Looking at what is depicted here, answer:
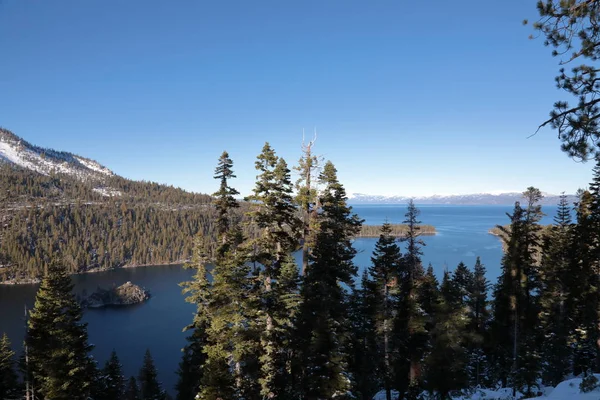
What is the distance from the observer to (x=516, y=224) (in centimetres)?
3003

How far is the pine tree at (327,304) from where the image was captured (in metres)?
16.4

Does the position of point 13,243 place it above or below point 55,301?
below

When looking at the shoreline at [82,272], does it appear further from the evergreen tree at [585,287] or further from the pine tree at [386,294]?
the evergreen tree at [585,287]

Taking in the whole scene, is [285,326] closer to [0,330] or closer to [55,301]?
[55,301]

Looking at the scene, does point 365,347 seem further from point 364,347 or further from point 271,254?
point 271,254

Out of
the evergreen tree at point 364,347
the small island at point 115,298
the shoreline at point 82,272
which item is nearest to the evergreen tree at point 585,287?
the evergreen tree at point 364,347

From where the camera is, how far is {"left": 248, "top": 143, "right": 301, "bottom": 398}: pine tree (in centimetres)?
1812

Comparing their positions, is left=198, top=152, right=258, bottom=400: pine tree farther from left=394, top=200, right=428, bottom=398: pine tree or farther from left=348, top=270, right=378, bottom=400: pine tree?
left=394, top=200, right=428, bottom=398: pine tree

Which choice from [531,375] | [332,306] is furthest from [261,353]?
[531,375]

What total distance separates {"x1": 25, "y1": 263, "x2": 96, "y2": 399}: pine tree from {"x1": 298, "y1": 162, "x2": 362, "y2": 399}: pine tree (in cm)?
1653

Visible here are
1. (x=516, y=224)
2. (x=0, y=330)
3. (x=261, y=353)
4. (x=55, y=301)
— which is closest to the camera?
(x=261, y=353)

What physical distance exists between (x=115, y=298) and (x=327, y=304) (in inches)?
3889

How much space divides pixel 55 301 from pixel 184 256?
16487 cm

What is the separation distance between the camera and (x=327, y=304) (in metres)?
17.8
